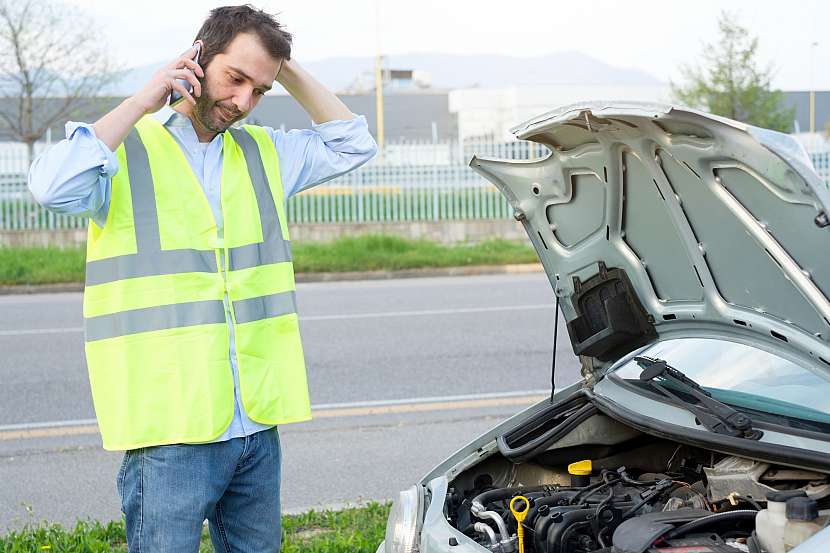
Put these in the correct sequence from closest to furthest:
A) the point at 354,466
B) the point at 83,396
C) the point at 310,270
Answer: the point at 354,466, the point at 83,396, the point at 310,270

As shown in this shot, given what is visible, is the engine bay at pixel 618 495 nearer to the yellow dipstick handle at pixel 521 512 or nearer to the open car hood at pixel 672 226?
the yellow dipstick handle at pixel 521 512

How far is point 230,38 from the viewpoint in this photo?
2.74 m

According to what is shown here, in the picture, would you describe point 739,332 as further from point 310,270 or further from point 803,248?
point 310,270

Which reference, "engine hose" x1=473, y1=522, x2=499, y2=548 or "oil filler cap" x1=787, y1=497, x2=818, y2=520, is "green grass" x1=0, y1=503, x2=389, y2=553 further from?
"oil filler cap" x1=787, y1=497, x2=818, y2=520

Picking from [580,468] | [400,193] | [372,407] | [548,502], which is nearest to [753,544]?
[548,502]

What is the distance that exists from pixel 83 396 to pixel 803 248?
606cm

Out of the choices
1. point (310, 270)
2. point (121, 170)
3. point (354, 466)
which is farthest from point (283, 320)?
point (310, 270)

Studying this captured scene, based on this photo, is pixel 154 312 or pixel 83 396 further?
pixel 83 396

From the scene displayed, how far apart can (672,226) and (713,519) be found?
2.67 feet

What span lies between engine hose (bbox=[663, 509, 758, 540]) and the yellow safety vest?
105 cm

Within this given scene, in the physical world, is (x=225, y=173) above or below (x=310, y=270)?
above

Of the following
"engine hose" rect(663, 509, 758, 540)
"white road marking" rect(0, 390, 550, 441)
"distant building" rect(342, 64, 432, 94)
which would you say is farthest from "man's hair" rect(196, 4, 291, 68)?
"distant building" rect(342, 64, 432, 94)

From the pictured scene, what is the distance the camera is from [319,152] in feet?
10.6

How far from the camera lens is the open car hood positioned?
2.32 meters
